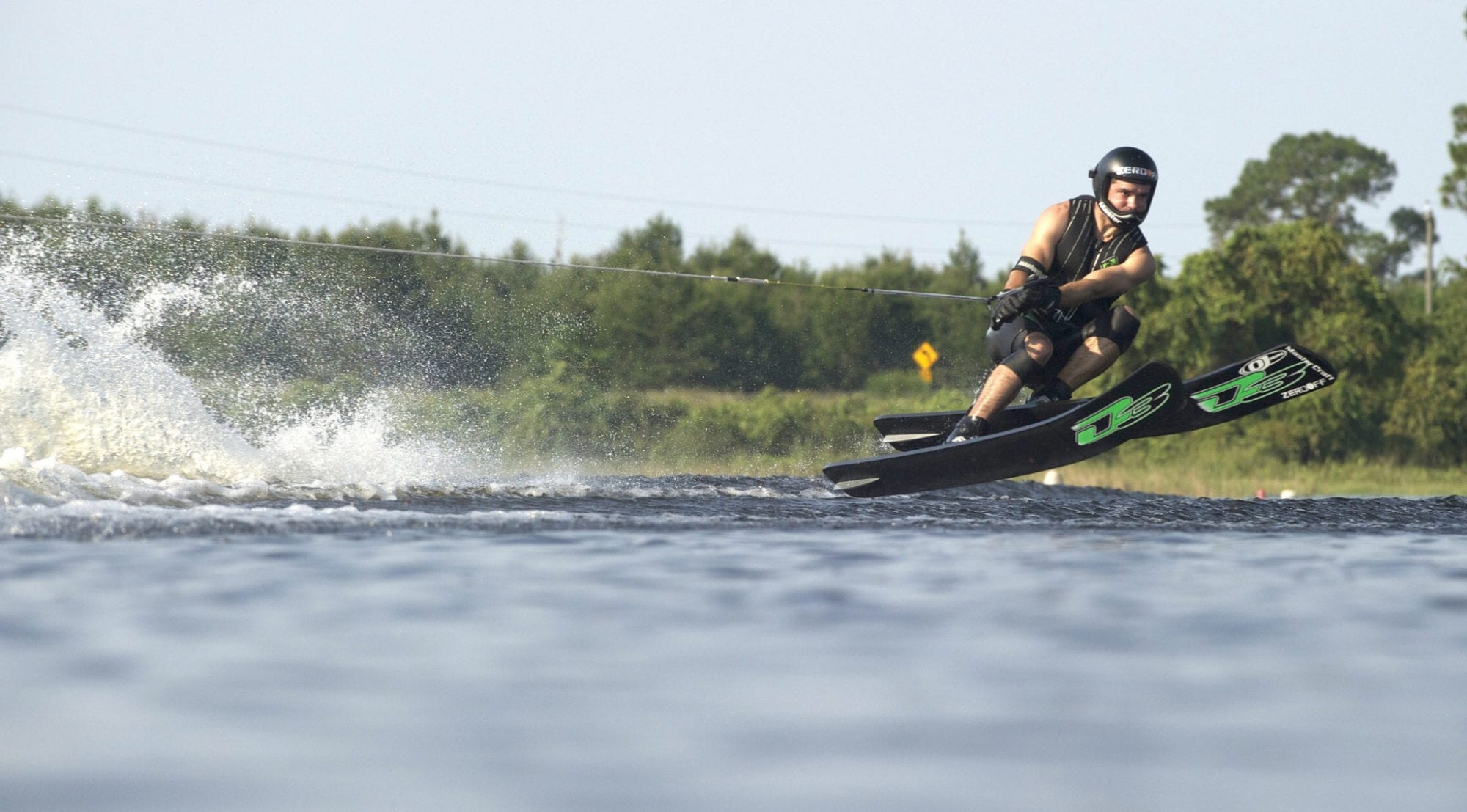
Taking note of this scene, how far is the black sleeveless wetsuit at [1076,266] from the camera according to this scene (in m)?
7.27

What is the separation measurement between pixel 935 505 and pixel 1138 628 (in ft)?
12.4

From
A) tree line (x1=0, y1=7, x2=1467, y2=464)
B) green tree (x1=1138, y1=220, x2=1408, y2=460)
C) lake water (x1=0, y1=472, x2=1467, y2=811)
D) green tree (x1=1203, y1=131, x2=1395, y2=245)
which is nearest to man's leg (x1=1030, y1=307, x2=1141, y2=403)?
lake water (x1=0, y1=472, x2=1467, y2=811)

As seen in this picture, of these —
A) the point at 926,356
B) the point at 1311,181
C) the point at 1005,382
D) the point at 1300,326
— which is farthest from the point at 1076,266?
the point at 1311,181

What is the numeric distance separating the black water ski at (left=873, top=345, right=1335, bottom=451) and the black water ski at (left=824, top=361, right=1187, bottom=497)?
20cm

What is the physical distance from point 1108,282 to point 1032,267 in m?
0.38

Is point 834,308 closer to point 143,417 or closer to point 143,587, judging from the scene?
point 143,417

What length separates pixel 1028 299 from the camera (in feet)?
22.9

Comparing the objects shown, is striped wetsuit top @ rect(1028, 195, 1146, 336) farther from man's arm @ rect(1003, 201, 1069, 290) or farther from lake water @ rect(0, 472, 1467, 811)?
lake water @ rect(0, 472, 1467, 811)

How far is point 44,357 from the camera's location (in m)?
7.27

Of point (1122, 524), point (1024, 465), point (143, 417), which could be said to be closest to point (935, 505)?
point (1024, 465)

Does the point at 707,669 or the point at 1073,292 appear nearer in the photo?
the point at 707,669

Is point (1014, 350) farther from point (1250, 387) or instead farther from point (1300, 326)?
point (1300, 326)

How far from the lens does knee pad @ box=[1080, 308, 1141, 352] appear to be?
24.9 ft

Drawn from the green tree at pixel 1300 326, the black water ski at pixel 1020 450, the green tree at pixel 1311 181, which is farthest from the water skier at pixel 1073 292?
the green tree at pixel 1311 181
